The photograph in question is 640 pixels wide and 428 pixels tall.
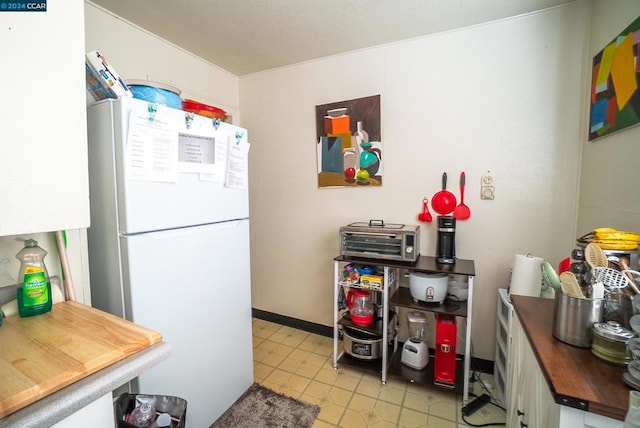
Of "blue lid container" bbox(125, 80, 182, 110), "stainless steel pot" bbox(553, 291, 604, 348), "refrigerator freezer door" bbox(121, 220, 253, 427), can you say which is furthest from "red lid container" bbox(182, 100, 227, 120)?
"stainless steel pot" bbox(553, 291, 604, 348)

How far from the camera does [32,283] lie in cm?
94

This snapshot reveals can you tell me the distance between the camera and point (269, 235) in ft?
8.95

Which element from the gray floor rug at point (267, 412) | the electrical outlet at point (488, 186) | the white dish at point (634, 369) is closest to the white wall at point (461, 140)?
the electrical outlet at point (488, 186)

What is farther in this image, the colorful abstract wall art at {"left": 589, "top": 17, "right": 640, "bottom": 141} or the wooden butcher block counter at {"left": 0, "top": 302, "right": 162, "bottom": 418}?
the colorful abstract wall art at {"left": 589, "top": 17, "right": 640, "bottom": 141}

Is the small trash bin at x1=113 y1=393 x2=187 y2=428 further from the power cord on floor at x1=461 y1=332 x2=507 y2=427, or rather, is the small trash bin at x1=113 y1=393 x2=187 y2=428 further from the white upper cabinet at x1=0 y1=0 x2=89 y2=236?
the power cord on floor at x1=461 y1=332 x2=507 y2=427

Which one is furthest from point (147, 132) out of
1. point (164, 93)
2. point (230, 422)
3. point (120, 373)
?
point (230, 422)

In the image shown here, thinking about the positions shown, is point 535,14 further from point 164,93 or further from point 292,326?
point 292,326

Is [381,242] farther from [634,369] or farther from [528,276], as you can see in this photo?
[634,369]

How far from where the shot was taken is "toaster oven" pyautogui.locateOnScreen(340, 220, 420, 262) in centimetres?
182

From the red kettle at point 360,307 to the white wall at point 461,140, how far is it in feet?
1.50

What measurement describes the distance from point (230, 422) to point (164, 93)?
181cm

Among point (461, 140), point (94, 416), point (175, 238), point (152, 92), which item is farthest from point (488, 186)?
point (94, 416)

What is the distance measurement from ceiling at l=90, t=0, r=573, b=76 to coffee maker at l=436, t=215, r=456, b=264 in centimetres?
131

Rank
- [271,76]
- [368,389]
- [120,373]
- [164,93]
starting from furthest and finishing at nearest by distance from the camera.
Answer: [271,76] < [368,389] < [164,93] < [120,373]
